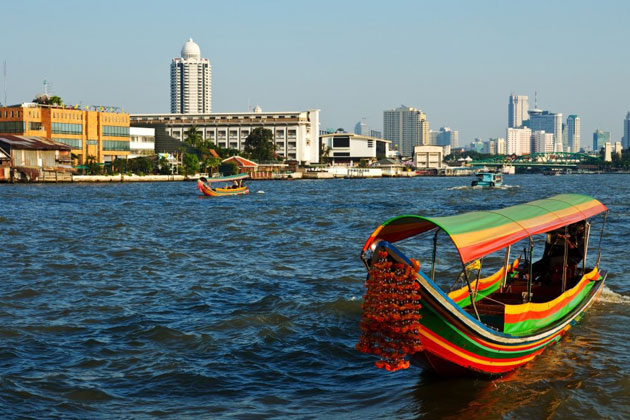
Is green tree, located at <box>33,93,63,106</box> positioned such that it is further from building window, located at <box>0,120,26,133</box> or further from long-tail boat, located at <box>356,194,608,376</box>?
long-tail boat, located at <box>356,194,608,376</box>

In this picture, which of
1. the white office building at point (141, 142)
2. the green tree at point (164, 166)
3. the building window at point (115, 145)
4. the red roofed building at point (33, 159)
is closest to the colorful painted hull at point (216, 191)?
the red roofed building at point (33, 159)

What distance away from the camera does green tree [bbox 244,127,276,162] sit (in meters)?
161

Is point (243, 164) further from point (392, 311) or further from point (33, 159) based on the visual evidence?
point (392, 311)

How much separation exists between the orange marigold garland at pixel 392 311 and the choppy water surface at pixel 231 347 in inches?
48.1

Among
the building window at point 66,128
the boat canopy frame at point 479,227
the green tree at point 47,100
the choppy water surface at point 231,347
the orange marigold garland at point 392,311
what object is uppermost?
the green tree at point 47,100

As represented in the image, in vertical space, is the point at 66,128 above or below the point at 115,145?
above

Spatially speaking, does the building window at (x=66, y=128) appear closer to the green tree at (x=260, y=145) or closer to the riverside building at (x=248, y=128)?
the green tree at (x=260, y=145)

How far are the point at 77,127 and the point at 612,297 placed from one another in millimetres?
104802

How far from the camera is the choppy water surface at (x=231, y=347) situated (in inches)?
505

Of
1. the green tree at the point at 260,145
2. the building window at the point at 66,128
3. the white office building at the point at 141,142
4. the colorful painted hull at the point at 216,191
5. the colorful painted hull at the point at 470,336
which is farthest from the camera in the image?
the green tree at the point at 260,145

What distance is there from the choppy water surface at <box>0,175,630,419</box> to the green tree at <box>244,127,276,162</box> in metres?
129

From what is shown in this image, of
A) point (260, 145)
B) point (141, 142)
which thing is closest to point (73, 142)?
point (141, 142)

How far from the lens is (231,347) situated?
53.4 feet

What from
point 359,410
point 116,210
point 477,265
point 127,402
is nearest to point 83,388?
point 127,402
